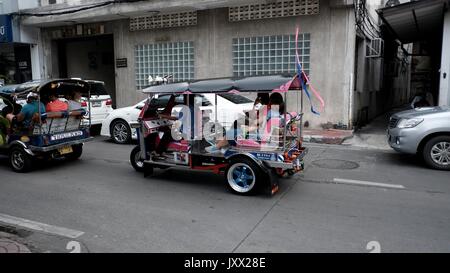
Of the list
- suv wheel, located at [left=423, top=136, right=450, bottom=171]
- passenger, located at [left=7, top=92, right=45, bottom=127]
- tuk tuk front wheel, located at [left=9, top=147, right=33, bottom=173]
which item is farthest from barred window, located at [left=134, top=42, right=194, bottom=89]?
suv wheel, located at [left=423, top=136, right=450, bottom=171]

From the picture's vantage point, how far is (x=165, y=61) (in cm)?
1515

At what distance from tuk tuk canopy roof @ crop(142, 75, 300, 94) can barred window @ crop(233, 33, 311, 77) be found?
6414 mm

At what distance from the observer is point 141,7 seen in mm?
14031

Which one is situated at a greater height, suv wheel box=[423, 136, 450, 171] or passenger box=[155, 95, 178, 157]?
passenger box=[155, 95, 178, 157]

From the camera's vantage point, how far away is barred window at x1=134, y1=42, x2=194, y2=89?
1464 centimetres

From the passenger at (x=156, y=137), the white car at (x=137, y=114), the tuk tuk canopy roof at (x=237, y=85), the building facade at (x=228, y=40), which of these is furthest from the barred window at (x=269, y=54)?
the tuk tuk canopy roof at (x=237, y=85)

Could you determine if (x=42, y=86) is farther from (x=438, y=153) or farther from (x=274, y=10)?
(x=438, y=153)

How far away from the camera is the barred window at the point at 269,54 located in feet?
41.3

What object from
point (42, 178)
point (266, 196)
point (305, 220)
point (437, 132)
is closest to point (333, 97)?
point (437, 132)

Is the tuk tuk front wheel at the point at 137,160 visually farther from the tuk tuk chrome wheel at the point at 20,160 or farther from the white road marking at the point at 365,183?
the white road marking at the point at 365,183

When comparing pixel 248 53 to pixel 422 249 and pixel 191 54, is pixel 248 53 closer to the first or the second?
pixel 191 54

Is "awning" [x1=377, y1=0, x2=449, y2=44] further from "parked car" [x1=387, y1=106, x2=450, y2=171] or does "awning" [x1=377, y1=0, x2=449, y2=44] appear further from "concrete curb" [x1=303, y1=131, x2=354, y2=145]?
"parked car" [x1=387, y1=106, x2=450, y2=171]
